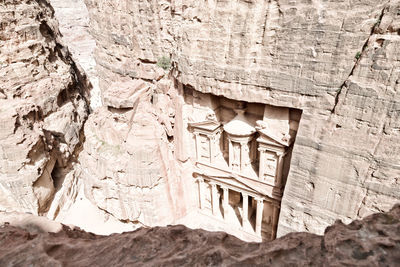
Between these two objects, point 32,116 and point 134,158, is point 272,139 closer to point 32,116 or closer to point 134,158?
point 134,158

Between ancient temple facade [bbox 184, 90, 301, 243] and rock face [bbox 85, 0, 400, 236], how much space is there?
2.30 feet

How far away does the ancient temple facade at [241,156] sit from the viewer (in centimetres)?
790

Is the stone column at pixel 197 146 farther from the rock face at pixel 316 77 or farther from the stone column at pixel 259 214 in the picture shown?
the stone column at pixel 259 214

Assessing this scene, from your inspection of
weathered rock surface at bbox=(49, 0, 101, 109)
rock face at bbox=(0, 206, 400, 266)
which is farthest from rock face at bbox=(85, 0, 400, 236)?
weathered rock surface at bbox=(49, 0, 101, 109)

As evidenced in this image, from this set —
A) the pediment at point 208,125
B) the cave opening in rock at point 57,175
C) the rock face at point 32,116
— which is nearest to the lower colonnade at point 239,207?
the pediment at point 208,125

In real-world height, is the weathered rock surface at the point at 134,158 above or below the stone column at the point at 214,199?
above

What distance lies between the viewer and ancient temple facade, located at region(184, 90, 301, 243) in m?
7.90

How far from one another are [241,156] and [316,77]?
11.7 feet

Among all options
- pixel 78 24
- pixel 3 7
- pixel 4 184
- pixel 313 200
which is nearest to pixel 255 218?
pixel 313 200

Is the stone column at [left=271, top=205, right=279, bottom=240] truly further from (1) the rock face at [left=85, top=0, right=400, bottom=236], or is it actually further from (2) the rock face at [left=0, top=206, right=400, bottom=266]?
(2) the rock face at [left=0, top=206, right=400, bottom=266]

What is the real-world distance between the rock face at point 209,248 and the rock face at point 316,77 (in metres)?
4.77

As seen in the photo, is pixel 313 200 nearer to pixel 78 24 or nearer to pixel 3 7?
pixel 3 7

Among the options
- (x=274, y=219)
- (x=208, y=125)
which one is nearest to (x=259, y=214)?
(x=274, y=219)

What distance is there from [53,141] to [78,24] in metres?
20.5
